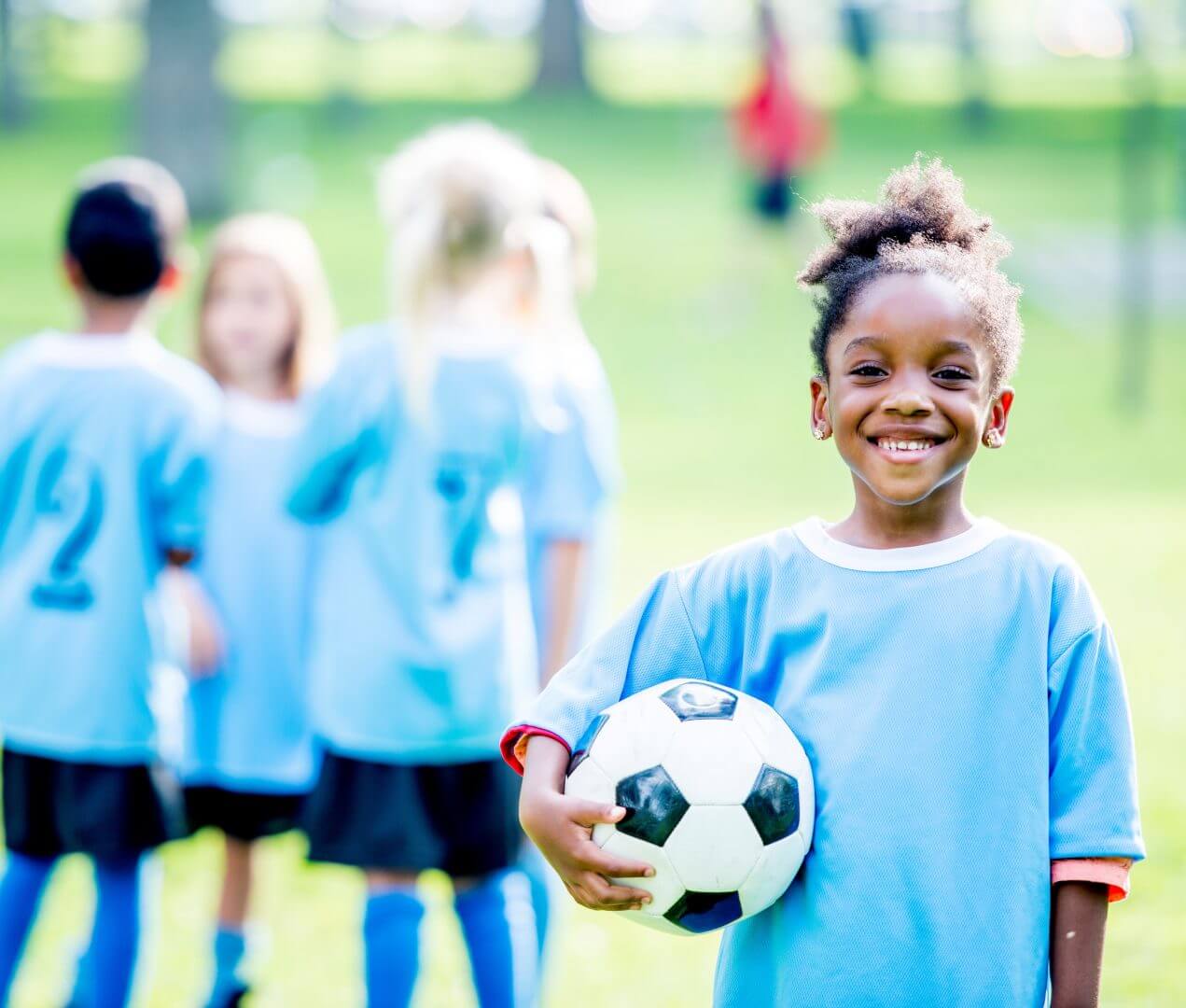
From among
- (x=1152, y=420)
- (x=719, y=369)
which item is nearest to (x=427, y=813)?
(x=1152, y=420)

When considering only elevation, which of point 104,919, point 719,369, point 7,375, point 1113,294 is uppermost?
point 1113,294

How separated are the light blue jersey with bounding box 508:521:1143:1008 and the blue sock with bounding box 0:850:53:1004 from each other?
170cm

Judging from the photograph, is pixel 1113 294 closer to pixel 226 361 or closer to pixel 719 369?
pixel 719 369

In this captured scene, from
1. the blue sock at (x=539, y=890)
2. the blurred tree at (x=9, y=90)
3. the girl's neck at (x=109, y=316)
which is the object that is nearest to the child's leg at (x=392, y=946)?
the blue sock at (x=539, y=890)

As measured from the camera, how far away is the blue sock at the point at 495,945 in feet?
11.0

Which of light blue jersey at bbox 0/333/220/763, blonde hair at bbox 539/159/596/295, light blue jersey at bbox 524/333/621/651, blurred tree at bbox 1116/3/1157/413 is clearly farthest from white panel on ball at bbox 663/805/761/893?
blurred tree at bbox 1116/3/1157/413

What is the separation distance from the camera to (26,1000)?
377 centimetres

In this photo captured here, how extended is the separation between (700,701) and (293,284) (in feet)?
7.76

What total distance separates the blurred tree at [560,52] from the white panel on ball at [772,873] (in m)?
29.0

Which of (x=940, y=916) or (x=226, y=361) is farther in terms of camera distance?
(x=226, y=361)

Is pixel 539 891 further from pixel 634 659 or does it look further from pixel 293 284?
pixel 293 284

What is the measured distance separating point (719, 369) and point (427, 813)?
10.5 meters

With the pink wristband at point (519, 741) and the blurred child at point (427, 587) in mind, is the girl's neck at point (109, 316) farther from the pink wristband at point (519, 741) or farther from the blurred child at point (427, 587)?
the pink wristband at point (519, 741)

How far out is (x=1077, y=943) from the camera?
2.09m
